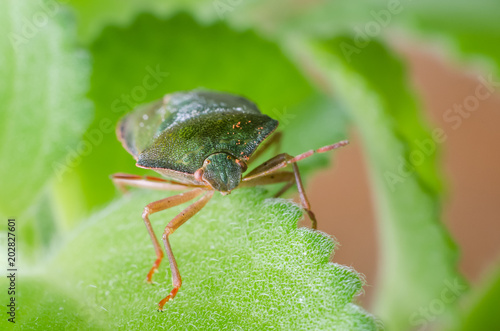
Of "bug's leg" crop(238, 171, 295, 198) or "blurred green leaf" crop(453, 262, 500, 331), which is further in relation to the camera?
"blurred green leaf" crop(453, 262, 500, 331)

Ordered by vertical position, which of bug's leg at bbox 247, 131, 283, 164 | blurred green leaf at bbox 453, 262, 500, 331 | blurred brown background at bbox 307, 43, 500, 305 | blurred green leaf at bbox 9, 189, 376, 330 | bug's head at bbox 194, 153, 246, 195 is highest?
blurred brown background at bbox 307, 43, 500, 305

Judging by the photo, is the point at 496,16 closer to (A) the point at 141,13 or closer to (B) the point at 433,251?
(B) the point at 433,251

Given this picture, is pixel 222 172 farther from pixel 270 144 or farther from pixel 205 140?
pixel 270 144

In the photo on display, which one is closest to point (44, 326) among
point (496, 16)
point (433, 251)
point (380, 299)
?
point (433, 251)

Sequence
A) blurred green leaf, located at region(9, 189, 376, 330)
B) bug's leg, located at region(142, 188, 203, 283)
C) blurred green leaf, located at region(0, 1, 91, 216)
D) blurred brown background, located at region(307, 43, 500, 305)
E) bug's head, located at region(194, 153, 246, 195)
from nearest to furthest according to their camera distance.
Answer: blurred green leaf, located at region(9, 189, 376, 330) < bug's leg, located at region(142, 188, 203, 283) < bug's head, located at region(194, 153, 246, 195) < blurred green leaf, located at region(0, 1, 91, 216) < blurred brown background, located at region(307, 43, 500, 305)

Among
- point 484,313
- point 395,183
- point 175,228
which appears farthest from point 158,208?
point 484,313

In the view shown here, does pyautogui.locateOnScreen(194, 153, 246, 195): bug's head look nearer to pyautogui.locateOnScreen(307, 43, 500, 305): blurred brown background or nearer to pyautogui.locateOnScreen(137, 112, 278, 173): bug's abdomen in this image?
pyautogui.locateOnScreen(137, 112, 278, 173): bug's abdomen

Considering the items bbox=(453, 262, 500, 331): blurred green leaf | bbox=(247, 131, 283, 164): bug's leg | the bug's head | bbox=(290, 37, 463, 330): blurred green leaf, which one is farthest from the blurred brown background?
the bug's head
